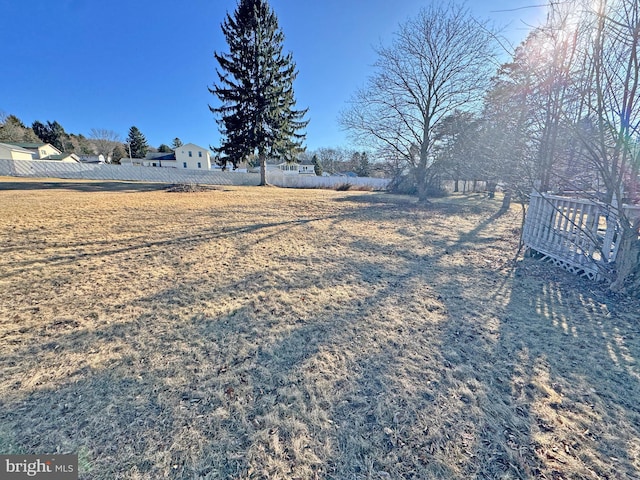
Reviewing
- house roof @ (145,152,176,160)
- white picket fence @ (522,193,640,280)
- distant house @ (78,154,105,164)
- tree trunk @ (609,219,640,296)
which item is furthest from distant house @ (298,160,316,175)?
tree trunk @ (609,219,640,296)

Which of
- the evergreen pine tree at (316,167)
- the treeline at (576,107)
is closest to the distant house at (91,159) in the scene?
the evergreen pine tree at (316,167)

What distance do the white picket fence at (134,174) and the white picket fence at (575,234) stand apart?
21876 millimetres

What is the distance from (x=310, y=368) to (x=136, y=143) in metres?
60.8

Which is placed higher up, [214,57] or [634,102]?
[214,57]

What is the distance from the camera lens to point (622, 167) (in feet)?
10.1

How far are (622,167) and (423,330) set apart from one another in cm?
313

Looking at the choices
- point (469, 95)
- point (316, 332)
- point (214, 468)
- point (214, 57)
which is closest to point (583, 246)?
point (316, 332)

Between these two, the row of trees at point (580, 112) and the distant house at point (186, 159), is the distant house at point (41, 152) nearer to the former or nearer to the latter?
the distant house at point (186, 159)

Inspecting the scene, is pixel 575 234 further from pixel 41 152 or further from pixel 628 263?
pixel 41 152

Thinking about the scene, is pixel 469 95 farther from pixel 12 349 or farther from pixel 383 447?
pixel 12 349

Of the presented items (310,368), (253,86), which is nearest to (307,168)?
(253,86)

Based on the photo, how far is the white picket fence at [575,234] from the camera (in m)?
3.57

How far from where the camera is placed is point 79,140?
51.6 metres

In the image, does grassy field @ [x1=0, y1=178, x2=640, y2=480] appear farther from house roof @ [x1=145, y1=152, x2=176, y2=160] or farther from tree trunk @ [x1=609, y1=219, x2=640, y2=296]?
house roof @ [x1=145, y1=152, x2=176, y2=160]
